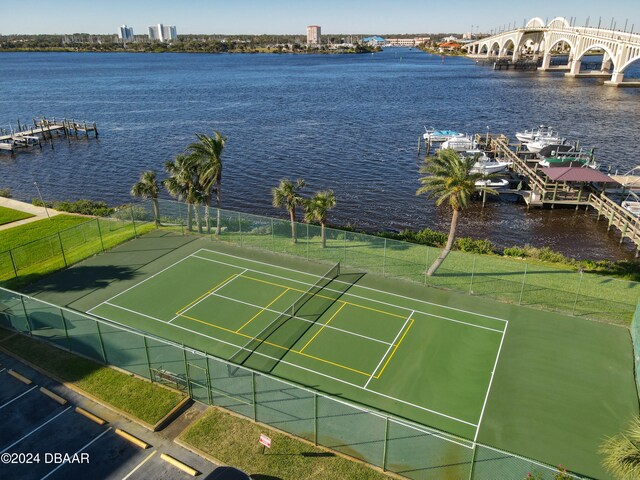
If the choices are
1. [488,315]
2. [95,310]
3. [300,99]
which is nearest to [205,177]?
[95,310]

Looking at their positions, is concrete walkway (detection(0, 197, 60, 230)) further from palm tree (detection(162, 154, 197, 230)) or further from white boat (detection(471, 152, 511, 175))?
white boat (detection(471, 152, 511, 175))

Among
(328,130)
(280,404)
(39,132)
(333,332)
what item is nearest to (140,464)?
(280,404)

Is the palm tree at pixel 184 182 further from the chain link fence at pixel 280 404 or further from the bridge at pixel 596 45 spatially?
the bridge at pixel 596 45

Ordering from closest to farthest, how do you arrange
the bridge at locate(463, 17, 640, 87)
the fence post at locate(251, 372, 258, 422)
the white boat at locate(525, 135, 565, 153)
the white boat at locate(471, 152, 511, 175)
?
the fence post at locate(251, 372, 258, 422), the white boat at locate(471, 152, 511, 175), the white boat at locate(525, 135, 565, 153), the bridge at locate(463, 17, 640, 87)

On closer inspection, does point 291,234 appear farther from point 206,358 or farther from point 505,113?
point 505,113

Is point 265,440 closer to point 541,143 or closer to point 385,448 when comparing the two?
point 385,448

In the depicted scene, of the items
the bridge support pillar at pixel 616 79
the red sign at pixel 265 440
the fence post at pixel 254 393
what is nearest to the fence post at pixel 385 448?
the red sign at pixel 265 440

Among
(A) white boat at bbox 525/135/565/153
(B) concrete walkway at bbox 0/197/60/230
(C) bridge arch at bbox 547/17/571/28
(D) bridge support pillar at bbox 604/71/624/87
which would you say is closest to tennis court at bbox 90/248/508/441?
(B) concrete walkway at bbox 0/197/60/230
